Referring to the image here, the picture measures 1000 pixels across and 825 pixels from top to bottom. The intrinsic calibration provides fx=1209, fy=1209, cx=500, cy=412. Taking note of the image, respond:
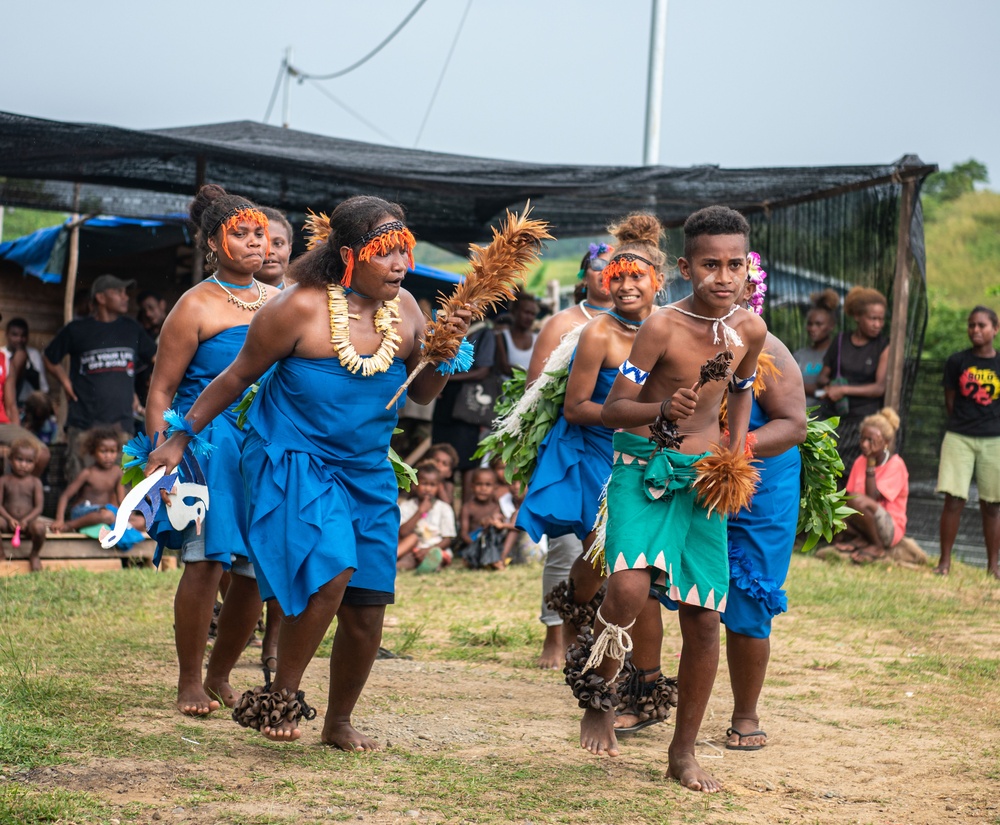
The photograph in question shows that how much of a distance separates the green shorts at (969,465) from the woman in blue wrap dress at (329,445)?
23.7 feet

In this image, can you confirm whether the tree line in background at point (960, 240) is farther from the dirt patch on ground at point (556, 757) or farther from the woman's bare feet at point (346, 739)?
the woman's bare feet at point (346, 739)

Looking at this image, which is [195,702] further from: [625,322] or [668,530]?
[625,322]

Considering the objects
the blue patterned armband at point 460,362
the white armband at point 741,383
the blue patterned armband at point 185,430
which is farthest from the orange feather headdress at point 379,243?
the white armband at point 741,383

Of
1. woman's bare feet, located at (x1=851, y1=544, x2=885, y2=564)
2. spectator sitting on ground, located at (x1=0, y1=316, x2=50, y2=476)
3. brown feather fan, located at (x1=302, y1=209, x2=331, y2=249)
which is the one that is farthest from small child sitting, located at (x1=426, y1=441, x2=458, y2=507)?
brown feather fan, located at (x1=302, y1=209, x2=331, y2=249)

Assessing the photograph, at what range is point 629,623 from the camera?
423cm

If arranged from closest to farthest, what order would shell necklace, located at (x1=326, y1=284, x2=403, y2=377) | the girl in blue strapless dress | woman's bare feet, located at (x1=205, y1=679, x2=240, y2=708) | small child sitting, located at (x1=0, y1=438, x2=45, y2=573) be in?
shell necklace, located at (x1=326, y1=284, x2=403, y2=377) → woman's bare feet, located at (x1=205, y1=679, x2=240, y2=708) → the girl in blue strapless dress → small child sitting, located at (x1=0, y1=438, x2=45, y2=573)

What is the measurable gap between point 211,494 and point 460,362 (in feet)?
3.89

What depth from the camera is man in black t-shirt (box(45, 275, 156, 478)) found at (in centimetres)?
1011

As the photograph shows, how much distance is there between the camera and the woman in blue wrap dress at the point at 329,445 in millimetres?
4039

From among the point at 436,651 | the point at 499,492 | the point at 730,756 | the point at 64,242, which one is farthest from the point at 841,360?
the point at 64,242

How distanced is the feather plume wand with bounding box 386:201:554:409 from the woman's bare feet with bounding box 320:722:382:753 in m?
1.18

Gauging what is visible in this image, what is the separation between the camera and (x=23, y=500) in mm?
9039

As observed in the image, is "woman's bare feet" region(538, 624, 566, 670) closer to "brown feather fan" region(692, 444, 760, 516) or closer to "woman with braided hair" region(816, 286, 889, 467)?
"brown feather fan" region(692, 444, 760, 516)

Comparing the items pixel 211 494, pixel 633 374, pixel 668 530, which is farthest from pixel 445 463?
pixel 668 530
